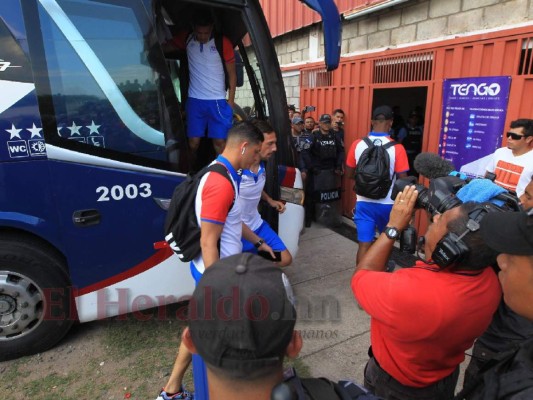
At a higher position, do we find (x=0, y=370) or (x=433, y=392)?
(x=433, y=392)

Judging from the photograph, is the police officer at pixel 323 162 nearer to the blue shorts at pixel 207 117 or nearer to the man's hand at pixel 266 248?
the blue shorts at pixel 207 117

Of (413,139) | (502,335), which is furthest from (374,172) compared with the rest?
(413,139)

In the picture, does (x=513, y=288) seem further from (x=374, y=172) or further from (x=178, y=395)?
(x=374, y=172)

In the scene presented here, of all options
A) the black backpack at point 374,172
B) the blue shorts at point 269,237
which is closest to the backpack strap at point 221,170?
the blue shorts at point 269,237

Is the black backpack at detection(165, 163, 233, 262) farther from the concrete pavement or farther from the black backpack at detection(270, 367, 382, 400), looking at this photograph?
the concrete pavement

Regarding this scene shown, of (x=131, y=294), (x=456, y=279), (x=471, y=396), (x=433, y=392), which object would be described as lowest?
(x=131, y=294)

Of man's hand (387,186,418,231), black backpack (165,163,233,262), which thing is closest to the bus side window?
black backpack (165,163,233,262)

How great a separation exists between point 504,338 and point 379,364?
89 cm

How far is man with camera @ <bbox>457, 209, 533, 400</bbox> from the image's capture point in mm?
889

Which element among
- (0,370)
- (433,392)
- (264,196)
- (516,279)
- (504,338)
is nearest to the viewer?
(516,279)

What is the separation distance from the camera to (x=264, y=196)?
3.09m

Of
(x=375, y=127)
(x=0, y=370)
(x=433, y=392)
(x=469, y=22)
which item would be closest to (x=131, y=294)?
(x=0, y=370)

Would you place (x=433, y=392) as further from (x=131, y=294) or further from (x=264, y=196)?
(x=131, y=294)

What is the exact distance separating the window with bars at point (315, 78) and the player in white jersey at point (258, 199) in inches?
143
